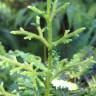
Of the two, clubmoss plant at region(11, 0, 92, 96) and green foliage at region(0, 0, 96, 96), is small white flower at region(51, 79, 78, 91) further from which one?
clubmoss plant at region(11, 0, 92, 96)

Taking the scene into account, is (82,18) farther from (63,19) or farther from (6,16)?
(6,16)

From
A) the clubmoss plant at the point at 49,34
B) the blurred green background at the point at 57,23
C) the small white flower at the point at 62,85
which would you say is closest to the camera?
the clubmoss plant at the point at 49,34

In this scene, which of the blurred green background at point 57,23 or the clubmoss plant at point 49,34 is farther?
the blurred green background at point 57,23

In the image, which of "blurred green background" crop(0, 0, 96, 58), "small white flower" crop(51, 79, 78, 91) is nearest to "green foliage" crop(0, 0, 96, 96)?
"small white flower" crop(51, 79, 78, 91)

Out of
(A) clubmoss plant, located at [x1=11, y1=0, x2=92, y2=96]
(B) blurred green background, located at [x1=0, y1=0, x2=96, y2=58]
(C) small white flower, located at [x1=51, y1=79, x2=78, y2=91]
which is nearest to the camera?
(A) clubmoss plant, located at [x1=11, y1=0, x2=92, y2=96]

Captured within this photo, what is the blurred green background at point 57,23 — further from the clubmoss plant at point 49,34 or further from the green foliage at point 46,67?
the clubmoss plant at point 49,34

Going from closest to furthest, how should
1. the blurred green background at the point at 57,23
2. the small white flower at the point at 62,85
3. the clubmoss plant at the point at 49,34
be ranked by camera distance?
the clubmoss plant at the point at 49,34 < the small white flower at the point at 62,85 < the blurred green background at the point at 57,23

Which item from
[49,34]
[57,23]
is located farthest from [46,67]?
[57,23]

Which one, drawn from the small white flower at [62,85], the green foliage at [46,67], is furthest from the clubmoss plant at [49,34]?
the small white flower at [62,85]
